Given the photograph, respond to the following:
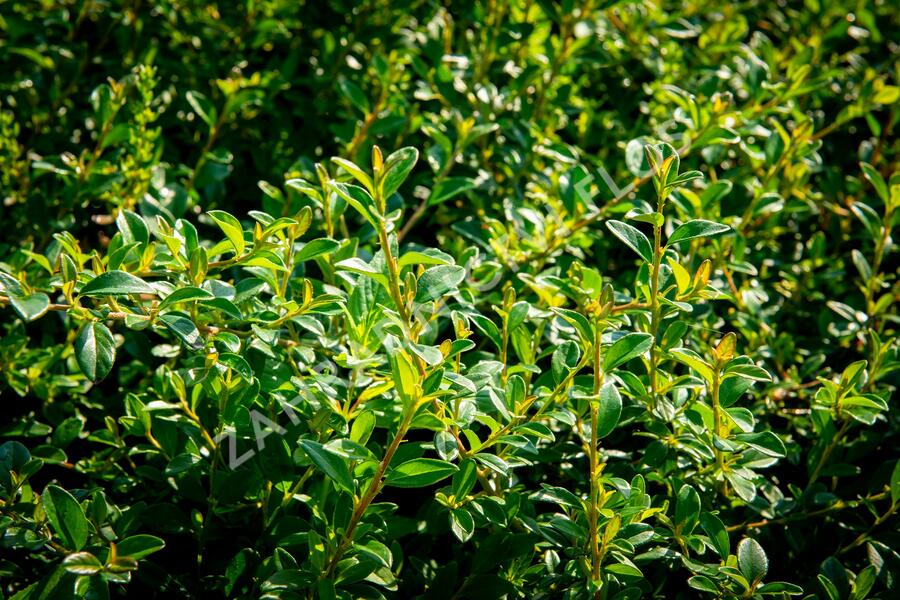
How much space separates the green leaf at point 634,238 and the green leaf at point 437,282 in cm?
24

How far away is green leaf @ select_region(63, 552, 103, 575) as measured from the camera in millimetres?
1024

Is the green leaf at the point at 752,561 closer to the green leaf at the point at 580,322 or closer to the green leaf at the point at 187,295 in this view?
the green leaf at the point at 580,322

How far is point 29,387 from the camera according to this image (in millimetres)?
1476

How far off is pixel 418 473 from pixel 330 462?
13 cm

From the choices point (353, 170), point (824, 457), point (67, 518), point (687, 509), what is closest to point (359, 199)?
point (353, 170)

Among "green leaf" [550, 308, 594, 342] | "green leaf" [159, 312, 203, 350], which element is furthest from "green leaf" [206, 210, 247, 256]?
"green leaf" [550, 308, 594, 342]

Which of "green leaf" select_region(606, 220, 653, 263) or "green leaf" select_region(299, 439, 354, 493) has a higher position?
"green leaf" select_region(606, 220, 653, 263)

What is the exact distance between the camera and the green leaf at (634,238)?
3.83 ft

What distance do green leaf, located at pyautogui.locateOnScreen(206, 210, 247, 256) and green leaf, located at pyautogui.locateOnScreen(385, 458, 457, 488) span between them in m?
0.41

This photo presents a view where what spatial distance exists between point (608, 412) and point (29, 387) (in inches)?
42.7

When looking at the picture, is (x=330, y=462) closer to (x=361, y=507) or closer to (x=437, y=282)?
(x=361, y=507)

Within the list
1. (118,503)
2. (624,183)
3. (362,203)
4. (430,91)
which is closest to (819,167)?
(624,183)

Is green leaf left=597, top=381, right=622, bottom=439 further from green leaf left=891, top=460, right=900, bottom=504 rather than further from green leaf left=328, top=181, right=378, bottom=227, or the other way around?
green leaf left=891, top=460, right=900, bottom=504

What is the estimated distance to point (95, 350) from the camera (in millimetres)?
1100
